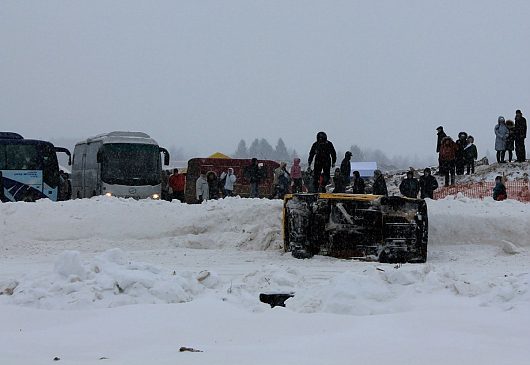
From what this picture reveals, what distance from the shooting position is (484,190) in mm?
25766

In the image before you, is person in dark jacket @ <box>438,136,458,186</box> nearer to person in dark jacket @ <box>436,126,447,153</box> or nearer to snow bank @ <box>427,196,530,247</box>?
person in dark jacket @ <box>436,126,447,153</box>

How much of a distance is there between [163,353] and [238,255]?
32.6 feet

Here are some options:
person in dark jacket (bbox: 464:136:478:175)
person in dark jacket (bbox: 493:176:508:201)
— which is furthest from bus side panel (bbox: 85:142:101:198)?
person in dark jacket (bbox: 493:176:508:201)

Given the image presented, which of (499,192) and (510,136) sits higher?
(510,136)

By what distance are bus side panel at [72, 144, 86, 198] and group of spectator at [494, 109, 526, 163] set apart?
52.9 feet

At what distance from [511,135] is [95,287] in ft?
→ 74.0

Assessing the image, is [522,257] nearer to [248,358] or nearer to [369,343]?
[369,343]

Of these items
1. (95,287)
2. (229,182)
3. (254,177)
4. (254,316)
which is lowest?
(254,316)

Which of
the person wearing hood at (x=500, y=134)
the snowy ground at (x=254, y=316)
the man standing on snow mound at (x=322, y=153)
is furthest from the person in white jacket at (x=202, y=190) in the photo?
the snowy ground at (x=254, y=316)

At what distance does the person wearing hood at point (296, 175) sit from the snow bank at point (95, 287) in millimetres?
17430

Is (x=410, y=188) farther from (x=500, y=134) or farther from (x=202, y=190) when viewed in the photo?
(x=500, y=134)

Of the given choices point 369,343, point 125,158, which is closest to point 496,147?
point 125,158

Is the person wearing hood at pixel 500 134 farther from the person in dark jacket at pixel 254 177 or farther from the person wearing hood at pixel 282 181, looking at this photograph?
the person in dark jacket at pixel 254 177

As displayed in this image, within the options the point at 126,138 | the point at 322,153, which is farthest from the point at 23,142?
the point at 322,153
